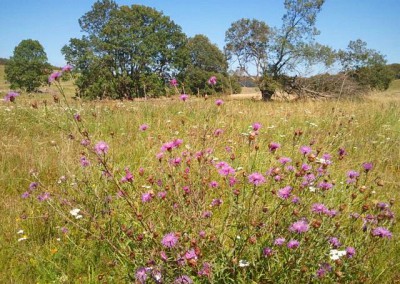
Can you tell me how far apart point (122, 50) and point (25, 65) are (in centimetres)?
1689

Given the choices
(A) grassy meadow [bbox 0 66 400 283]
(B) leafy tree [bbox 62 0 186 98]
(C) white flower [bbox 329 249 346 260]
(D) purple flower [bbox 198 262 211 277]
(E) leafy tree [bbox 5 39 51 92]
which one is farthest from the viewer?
(E) leafy tree [bbox 5 39 51 92]

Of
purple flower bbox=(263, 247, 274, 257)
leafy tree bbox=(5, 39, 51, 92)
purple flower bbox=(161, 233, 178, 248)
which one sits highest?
leafy tree bbox=(5, 39, 51, 92)

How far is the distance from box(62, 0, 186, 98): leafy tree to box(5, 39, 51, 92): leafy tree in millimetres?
10505

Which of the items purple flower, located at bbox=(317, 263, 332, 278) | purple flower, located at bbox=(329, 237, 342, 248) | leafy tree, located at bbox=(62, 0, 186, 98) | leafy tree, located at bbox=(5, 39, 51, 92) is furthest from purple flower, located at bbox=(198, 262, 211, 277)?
leafy tree, located at bbox=(5, 39, 51, 92)

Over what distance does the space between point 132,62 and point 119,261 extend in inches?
1174

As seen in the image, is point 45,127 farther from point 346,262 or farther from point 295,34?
point 295,34

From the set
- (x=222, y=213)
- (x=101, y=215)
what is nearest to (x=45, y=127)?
(x=101, y=215)

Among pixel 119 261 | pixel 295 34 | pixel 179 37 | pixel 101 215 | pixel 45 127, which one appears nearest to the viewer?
pixel 119 261

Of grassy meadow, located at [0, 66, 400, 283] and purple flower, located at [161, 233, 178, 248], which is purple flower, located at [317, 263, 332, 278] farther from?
purple flower, located at [161, 233, 178, 248]

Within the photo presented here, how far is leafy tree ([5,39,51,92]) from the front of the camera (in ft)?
122

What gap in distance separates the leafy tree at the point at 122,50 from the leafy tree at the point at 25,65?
1051 centimetres

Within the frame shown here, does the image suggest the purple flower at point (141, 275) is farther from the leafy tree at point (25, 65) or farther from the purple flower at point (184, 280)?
the leafy tree at point (25, 65)

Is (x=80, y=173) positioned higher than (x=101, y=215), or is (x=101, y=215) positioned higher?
(x=80, y=173)

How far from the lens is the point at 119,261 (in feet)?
6.91
